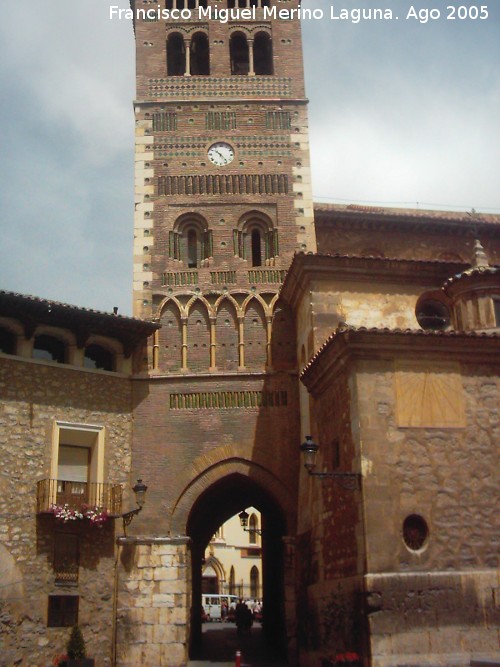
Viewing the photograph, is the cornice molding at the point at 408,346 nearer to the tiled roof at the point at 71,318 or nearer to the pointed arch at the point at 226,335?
the pointed arch at the point at 226,335

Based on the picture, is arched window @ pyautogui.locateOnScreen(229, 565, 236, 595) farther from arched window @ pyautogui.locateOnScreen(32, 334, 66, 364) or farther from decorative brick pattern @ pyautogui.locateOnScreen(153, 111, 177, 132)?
decorative brick pattern @ pyautogui.locateOnScreen(153, 111, 177, 132)

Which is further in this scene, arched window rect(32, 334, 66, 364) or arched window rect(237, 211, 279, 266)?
arched window rect(237, 211, 279, 266)

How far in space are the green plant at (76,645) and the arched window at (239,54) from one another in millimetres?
17184

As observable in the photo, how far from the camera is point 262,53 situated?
26.1m

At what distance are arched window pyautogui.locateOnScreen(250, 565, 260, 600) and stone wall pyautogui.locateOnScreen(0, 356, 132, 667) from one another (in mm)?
31130

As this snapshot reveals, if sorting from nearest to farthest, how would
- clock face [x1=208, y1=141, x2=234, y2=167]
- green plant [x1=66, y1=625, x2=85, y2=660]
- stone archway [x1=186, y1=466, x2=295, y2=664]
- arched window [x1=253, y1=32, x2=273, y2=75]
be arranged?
1. green plant [x1=66, y1=625, x2=85, y2=660]
2. stone archway [x1=186, y1=466, x2=295, y2=664]
3. clock face [x1=208, y1=141, x2=234, y2=167]
4. arched window [x1=253, y1=32, x2=273, y2=75]

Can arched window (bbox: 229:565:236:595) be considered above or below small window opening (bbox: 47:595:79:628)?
above

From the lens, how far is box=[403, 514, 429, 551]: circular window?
1428 cm

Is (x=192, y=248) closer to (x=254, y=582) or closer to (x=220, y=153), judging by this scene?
(x=220, y=153)

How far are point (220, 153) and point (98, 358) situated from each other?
7.06 meters

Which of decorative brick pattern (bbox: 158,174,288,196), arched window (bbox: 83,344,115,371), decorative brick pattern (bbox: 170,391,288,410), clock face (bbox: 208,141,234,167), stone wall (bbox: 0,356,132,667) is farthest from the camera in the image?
clock face (bbox: 208,141,234,167)

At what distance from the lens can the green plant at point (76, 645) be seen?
17.7 meters

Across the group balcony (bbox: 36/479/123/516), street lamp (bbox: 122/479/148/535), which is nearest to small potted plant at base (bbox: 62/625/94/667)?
street lamp (bbox: 122/479/148/535)

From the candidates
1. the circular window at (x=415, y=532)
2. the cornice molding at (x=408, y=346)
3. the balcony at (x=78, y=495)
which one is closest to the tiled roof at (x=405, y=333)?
the cornice molding at (x=408, y=346)
